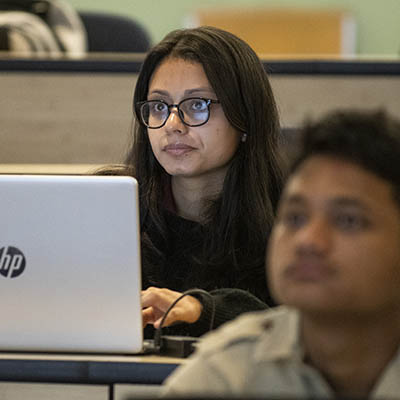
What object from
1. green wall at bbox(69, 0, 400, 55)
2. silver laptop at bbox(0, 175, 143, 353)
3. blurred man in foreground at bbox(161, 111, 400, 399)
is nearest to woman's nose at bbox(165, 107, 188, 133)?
silver laptop at bbox(0, 175, 143, 353)

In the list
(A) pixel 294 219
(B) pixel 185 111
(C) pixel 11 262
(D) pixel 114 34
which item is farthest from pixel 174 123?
(D) pixel 114 34

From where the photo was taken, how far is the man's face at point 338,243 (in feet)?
2.66

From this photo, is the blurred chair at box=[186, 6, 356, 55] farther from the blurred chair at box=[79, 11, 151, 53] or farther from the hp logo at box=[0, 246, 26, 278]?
the hp logo at box=[0, 246, 26, 278]

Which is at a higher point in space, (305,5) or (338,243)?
(338,243)

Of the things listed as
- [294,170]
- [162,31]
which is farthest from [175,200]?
[162,31]

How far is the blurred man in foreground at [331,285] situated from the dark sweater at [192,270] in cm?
67

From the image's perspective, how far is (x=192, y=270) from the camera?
1.71m

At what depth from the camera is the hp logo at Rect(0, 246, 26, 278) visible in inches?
50.6

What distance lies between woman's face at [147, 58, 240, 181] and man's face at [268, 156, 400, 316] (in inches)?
36.3

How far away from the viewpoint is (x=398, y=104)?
2723 mm

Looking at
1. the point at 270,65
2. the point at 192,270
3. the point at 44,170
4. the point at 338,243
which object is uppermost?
the point at 338,243

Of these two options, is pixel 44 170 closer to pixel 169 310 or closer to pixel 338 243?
pixel 169 310

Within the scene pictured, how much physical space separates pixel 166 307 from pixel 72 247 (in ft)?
0.73

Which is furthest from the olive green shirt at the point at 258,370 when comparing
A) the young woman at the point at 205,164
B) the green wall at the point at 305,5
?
the green wall at the point at 305,5
